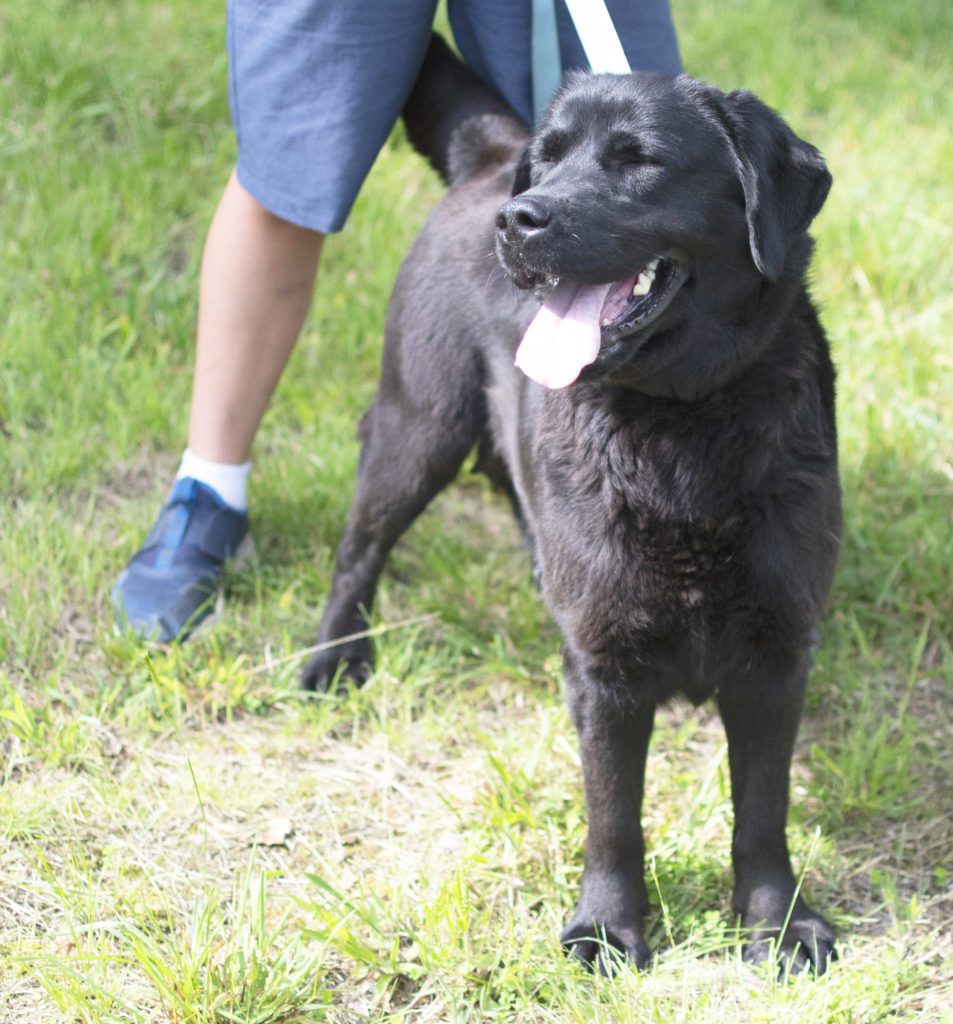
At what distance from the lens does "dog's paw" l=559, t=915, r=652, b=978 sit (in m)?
2.14

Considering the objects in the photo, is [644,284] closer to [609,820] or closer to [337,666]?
[609,820]

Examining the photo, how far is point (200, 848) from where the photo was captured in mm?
2369

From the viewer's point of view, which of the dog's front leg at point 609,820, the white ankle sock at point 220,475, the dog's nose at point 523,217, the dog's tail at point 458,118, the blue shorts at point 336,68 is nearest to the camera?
the dog's nose at point 523,217

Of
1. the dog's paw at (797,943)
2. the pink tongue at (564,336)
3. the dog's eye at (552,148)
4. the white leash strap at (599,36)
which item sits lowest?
the dog's paw at (797,943)

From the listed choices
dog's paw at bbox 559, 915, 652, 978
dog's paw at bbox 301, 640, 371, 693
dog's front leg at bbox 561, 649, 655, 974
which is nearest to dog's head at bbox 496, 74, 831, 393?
→ dog's front leg at bbox 561, 649, 655, 974

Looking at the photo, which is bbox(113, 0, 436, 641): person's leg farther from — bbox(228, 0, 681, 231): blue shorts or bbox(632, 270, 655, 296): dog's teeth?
bbox(632, 270, 655, 296): dog's teeth

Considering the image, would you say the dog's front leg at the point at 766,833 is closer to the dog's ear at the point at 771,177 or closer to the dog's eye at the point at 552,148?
the dog's ear at the point at 771,177

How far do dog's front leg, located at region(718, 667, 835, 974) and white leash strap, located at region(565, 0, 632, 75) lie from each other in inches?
42.9

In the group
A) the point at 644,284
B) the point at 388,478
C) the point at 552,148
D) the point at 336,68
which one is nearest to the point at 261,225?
the point at 336,68

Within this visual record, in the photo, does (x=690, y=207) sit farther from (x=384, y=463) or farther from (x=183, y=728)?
(x=183, y=728)

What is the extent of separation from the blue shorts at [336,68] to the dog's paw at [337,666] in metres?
0.94

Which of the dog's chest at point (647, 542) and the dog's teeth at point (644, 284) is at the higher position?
the dog's teeth at point (644, 284)

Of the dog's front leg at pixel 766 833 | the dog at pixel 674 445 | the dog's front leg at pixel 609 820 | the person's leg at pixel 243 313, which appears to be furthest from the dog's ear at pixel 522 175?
the dog's front leg at pixel 766 833

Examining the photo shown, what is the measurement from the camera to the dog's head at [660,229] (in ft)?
6.14
